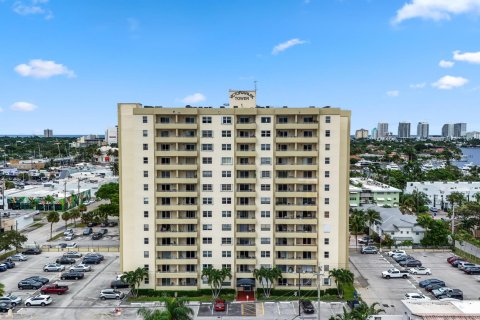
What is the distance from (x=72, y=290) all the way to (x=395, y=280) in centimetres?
5070

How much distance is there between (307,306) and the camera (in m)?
56.5

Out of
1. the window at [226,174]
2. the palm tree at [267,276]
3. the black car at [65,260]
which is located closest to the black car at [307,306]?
the palm tree at [267,276]

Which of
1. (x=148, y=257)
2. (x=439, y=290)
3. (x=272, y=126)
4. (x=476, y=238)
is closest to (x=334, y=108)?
(x=272, y=126)

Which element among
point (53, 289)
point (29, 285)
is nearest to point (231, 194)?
point (53, 289)

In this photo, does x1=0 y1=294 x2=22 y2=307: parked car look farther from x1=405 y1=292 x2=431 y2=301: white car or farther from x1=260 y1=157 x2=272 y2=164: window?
x1=405 y1=292 x2=431 y2=301: white car

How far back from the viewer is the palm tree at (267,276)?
59750 millimetres

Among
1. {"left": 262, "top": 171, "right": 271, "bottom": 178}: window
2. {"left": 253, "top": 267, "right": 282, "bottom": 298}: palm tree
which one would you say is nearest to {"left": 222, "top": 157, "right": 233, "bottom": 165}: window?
{"left": 262, "top": 171, "right": 271, "bottom": 178}: window

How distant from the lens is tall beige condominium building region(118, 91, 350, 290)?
204 feet

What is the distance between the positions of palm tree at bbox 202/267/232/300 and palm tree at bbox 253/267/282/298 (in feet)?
13.5

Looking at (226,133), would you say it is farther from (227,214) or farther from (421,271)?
(421,271)

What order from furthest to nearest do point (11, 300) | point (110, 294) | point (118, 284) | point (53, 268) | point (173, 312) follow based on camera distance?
point (53, 268) < point (118, 284) < point (110, 294) < point (11, 300) < point (173, 312)

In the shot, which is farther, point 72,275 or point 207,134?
point 72,275

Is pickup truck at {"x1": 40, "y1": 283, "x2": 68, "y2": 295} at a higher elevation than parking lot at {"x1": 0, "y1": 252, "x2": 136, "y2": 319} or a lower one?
higher

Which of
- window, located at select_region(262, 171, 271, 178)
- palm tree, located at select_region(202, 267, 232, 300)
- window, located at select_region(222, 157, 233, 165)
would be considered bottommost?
palm tree, located at select_region(202, 267, 232, 300)
